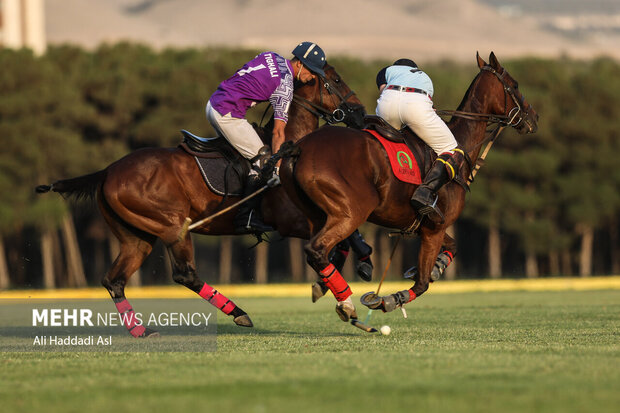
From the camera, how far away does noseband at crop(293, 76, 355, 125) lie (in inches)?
420

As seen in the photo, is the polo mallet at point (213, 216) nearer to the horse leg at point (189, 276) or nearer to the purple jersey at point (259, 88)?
the horse leg at point (189, 276)

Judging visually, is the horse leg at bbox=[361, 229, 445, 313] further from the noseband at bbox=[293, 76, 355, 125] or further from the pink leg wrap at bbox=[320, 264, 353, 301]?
the noseband at bbox=[293, 76, 355, 125]

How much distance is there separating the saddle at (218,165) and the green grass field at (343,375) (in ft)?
4.96

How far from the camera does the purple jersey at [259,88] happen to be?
33.8 ft

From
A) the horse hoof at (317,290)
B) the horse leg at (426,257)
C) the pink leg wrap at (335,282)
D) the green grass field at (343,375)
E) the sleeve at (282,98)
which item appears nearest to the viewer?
the green grass field at (343,375)

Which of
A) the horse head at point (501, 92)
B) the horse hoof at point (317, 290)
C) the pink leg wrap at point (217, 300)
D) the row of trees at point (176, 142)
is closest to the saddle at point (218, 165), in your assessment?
the pink leg wrap at point (217, 300)

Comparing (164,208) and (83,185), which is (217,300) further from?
(83,185)

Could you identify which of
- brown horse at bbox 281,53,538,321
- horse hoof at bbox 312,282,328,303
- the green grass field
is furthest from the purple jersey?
the green grass field

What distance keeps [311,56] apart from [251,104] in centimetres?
80

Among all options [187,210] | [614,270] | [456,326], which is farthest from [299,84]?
[614,270]

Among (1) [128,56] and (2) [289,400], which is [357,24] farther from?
(2) [289,400]

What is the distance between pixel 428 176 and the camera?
9516mm

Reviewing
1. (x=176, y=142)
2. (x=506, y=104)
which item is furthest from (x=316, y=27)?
(x=506, y=104)

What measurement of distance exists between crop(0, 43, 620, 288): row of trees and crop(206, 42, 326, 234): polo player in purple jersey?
25.1m
